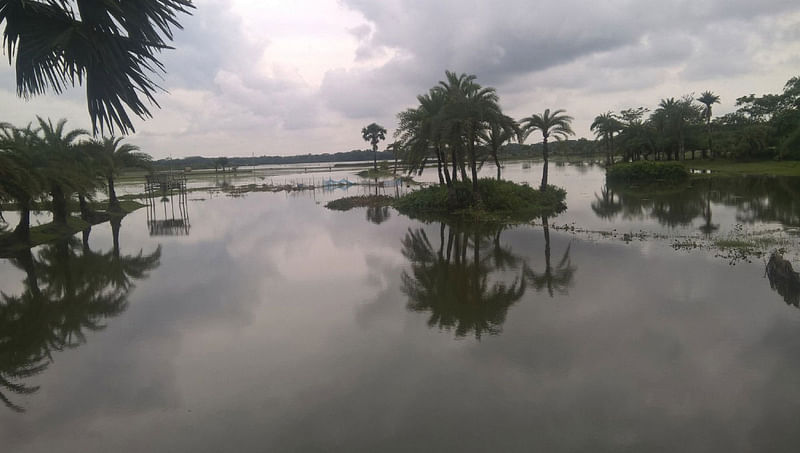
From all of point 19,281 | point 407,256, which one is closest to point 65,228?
point 19,281

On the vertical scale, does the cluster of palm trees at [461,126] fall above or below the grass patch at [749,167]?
above

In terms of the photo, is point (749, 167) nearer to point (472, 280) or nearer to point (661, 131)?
point (661, 131)

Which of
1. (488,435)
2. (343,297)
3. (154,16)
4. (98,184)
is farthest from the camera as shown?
(98,184)

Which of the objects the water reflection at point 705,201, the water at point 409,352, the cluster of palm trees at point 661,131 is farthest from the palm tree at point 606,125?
the water at point 409,352

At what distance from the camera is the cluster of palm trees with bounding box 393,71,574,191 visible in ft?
83.6

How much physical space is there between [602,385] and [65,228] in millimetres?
27476

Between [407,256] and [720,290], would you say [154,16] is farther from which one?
[407,256]

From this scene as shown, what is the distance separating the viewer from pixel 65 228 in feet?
82.3

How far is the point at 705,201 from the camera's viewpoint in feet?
88.8

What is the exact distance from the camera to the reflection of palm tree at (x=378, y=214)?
91.2 feet

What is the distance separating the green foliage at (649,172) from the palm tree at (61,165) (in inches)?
1697

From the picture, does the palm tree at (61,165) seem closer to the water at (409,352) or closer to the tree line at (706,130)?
the water at (409,352)

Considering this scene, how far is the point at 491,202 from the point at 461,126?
16.0 feet

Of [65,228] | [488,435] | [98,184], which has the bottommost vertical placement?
[488,435]
